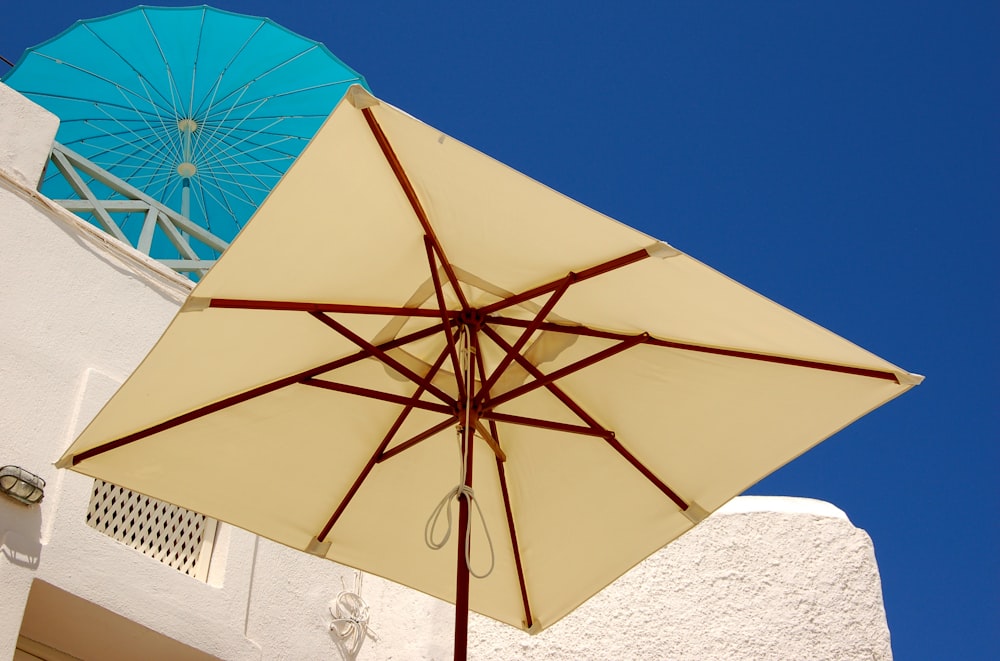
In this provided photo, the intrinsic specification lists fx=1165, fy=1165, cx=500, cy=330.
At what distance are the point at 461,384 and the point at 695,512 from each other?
1193mm

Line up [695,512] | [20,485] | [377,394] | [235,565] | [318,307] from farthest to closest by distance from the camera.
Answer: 1. [235,565]
2. [20,485]
3. [695,512]
4. [377,394]
5. [318,307]

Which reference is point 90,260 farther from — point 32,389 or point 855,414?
point 855,414

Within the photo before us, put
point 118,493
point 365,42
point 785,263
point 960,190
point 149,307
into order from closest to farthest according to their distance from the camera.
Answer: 1. point 118,493
2. point 149,307
3. point 785,263
4. point 960,190
5. point 365,42

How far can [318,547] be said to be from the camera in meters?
5.11

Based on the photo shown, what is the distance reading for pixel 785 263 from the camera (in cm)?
1461

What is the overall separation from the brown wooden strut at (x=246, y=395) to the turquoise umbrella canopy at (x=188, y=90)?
6.23 metres

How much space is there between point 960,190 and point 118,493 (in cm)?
1304

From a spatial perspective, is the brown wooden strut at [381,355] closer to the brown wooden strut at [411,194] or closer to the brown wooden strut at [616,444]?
the brown wooden strut at [411,194]

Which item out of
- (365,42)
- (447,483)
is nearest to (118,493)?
(447,483)

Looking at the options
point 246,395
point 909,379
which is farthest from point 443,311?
point 909,379

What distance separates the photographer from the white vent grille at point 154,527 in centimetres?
687

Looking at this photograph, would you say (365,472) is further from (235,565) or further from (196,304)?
(235,565)

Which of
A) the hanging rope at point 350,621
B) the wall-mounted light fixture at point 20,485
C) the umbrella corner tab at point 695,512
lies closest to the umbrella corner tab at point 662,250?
the umbrella corner tab at point 695,512

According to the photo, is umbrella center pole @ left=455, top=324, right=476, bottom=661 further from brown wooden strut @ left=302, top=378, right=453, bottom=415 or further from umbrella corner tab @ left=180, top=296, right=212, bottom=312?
umbrella corner tab @ left=180, top=296, right=212, bottom=312
